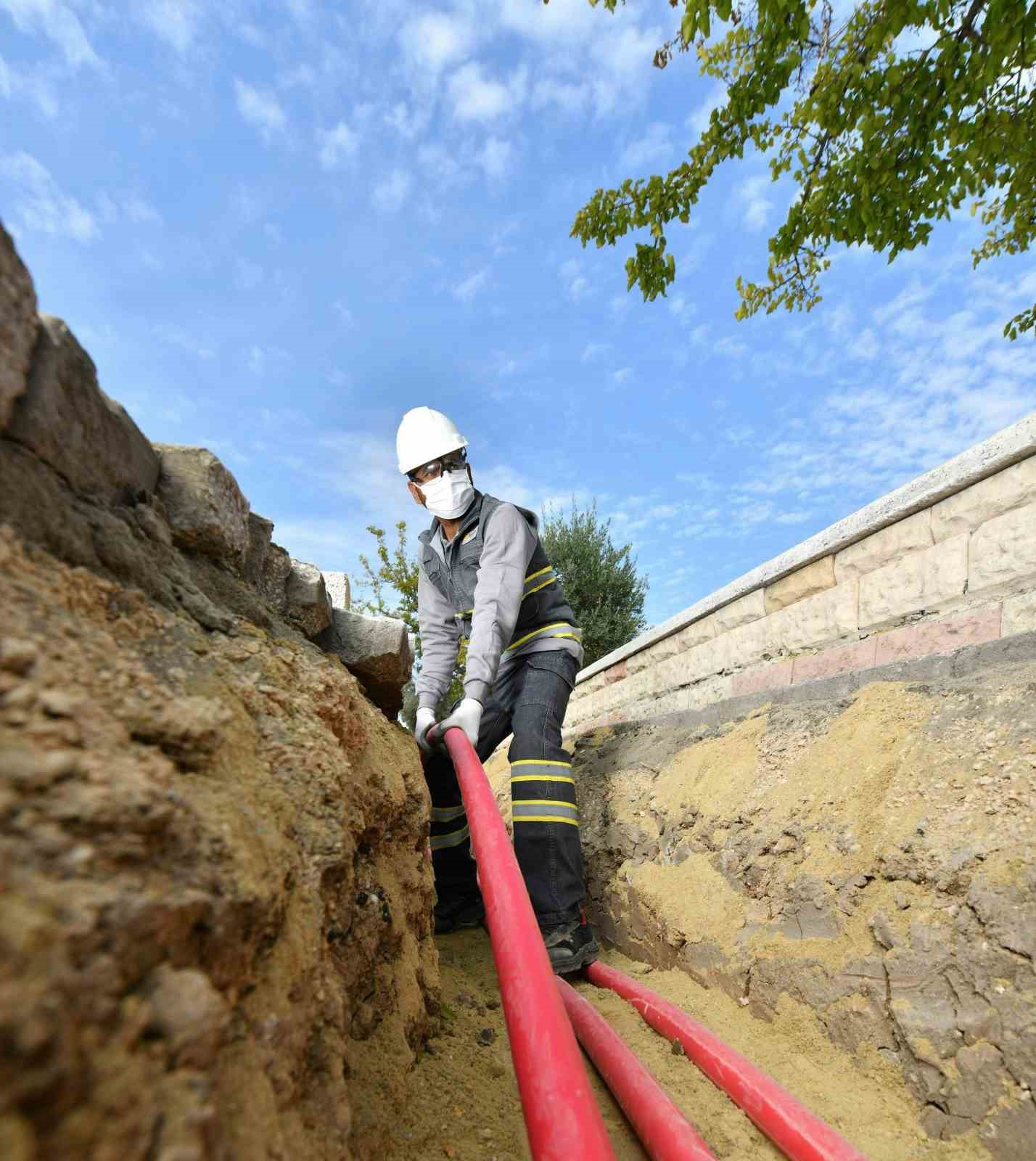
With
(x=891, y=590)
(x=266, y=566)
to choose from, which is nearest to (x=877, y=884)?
(x=891, y=590)

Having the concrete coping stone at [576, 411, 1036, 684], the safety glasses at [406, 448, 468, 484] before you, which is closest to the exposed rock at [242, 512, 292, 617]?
the safety glasses at [406, 448, 468, 484]

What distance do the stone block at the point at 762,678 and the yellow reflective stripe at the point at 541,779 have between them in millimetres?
1299

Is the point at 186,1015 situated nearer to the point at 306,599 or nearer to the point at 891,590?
the point at 306,599

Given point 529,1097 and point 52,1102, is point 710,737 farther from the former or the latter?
point 52,1102

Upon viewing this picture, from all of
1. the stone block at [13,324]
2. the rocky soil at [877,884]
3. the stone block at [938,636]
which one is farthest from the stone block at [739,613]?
the stone block at [13,324]

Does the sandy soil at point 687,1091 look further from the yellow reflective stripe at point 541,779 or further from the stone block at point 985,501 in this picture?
the stone block at point 985,501

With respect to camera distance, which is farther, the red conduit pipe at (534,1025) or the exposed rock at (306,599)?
the exposed rock at (306,599)

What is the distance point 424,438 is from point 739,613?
2.23 metres

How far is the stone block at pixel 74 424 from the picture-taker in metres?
0.96

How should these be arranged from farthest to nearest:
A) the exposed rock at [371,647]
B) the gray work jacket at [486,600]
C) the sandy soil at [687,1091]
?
the gray work jacket at [486,600]
the exposed rock at [371,647]
the sandy soil at [687,1091]

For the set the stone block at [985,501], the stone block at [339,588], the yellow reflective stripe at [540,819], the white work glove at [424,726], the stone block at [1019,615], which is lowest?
the yellow reflective stripe at [540,819]

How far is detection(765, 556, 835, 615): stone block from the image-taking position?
11.8 ft

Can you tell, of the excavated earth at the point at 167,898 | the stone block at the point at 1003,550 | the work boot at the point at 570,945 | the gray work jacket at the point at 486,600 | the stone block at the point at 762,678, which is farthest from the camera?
the stone block at the point at 762,678

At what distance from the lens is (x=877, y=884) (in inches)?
77.7
